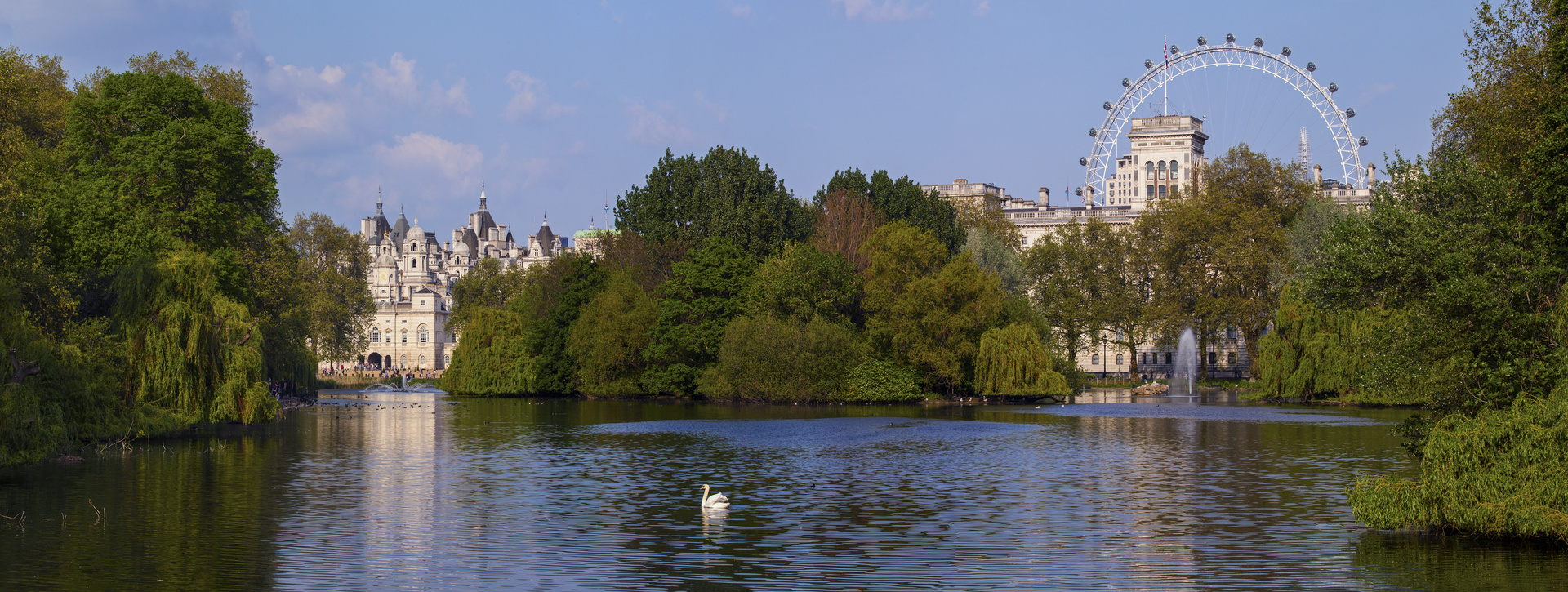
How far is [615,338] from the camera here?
76812mm

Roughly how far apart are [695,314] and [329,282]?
34.6 meters

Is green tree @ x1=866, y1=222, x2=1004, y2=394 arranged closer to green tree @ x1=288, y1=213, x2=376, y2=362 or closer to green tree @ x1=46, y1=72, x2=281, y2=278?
green tree @ x1=46, y1=72, x2=281, y2=278

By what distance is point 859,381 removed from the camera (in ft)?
226

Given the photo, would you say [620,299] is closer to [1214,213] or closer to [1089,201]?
[1214,213]

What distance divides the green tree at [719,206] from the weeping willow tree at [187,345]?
36866mm

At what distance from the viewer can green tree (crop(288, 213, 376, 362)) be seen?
91000 mm

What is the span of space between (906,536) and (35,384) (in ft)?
73.1

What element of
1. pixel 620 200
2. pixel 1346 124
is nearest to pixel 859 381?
pixel 620 200

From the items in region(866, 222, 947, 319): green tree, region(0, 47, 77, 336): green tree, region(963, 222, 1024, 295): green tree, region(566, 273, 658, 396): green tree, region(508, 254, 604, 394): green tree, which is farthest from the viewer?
region(963, 222, 1024, 295): green tree

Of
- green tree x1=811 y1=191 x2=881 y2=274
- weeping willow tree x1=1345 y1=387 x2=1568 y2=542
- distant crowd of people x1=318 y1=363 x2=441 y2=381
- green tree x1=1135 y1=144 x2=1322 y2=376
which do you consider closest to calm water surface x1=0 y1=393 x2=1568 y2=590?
weeping willow tree x1=1345 y1=387 x2=1568 y2=542

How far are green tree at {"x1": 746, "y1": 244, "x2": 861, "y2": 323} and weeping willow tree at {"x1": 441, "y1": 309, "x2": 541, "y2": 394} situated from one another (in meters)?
19.9

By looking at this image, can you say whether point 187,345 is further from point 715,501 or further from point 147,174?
point 715,501

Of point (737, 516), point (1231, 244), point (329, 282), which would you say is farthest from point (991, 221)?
point (737, 516)

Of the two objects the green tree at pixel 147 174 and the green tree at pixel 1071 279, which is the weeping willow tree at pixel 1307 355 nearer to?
the green tree at pixel 1071 279
